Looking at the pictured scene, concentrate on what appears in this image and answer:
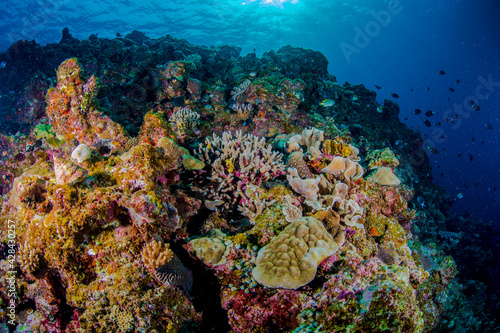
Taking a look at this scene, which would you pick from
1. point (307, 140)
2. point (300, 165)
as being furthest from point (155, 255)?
point (307, 140)

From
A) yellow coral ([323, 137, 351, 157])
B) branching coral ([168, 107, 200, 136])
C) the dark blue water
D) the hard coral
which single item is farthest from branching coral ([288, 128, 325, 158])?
the dark blue water

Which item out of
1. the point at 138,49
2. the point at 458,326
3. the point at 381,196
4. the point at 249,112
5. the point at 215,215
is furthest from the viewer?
the point at 138,49

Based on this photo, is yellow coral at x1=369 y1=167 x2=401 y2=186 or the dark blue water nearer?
yellow coral at x1=369 y1=167 x2=401 y2=186

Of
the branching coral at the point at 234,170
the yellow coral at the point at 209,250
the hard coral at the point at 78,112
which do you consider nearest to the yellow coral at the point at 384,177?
the branching coral at the point at 234,170

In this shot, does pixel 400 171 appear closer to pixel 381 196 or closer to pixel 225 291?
pixel 381 196

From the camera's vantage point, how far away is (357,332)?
2.06 metres

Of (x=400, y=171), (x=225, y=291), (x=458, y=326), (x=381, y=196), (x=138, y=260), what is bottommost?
(x=458, y=326)

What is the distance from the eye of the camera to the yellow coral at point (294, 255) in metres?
2.37

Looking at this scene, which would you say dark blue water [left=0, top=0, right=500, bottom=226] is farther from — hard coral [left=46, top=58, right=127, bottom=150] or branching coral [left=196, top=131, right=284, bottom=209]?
hard coral [left=46, top=58, right=127, bottom=150]

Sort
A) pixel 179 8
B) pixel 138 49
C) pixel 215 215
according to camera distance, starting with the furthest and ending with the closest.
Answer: pixel 179 8, pixel 138 49, pixel 215 215

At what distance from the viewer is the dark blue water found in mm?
33188

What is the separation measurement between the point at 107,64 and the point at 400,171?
14321 millimetres

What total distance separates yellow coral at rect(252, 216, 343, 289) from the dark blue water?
1445cm

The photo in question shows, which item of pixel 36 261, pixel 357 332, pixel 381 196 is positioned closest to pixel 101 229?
pixel 36 261
